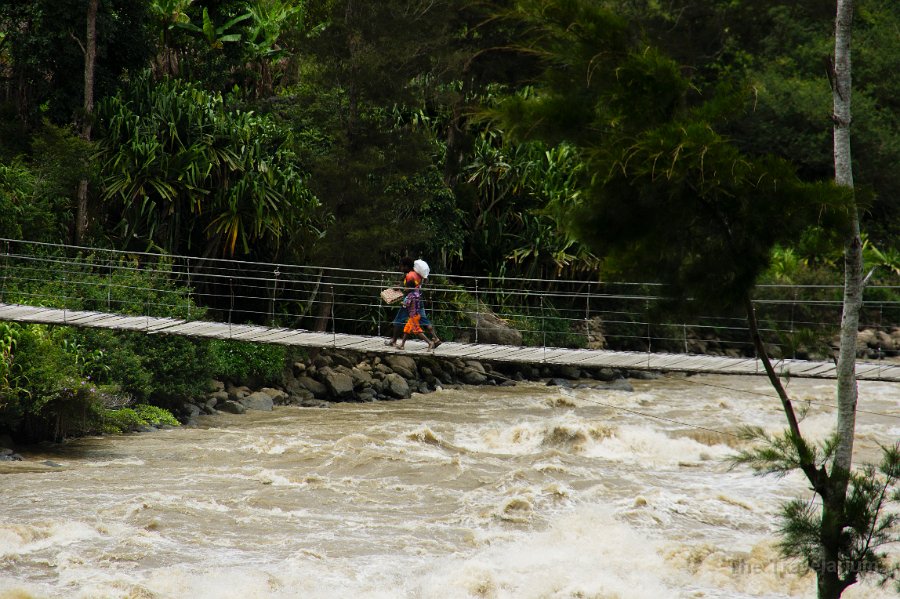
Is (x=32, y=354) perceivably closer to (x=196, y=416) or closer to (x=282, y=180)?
(x=196, y=416)

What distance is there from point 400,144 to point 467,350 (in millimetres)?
5930

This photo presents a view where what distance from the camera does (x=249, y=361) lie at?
12.4 m

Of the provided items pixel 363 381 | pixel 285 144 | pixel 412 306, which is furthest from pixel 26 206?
pixel 412 306

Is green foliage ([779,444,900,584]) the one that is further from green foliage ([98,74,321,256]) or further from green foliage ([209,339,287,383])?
green foliage ([98,74,321,256])

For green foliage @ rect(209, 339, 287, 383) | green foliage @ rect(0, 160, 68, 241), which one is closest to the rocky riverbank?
green foliage @ rect(209, 339, 287, 383)

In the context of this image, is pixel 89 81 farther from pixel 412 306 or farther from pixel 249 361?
pixel 412 306

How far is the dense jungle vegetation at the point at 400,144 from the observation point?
389 cm

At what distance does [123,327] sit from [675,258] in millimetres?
5720

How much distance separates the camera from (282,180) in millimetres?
13852

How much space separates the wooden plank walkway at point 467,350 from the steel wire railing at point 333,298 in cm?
27

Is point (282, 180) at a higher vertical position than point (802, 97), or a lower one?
lower

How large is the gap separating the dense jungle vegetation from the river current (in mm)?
1014

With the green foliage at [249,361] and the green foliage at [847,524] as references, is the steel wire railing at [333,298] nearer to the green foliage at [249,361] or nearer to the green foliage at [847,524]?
the green foliage at [249,361]

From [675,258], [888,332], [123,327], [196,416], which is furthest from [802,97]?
[675,258]
